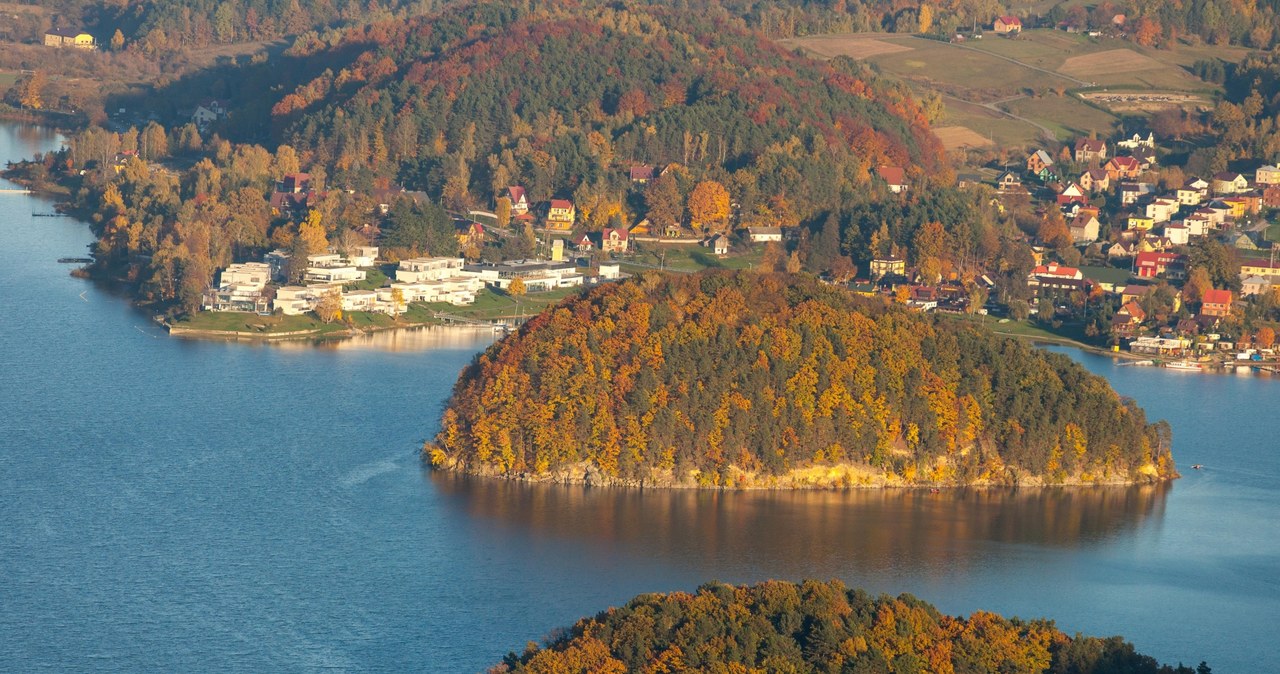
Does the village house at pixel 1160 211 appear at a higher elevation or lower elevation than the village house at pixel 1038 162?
lower

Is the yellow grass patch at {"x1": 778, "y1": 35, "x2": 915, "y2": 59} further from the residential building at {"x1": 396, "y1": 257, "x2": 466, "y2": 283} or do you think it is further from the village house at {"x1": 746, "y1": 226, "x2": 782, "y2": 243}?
the residential building at {"x1": 396, "y1": 257, "x2": 466, "y2": 283}

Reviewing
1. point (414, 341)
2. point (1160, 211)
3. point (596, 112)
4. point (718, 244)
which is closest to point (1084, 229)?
point (1160, 211)

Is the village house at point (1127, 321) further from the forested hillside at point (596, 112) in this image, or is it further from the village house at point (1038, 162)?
the village house at point (1038, 162)

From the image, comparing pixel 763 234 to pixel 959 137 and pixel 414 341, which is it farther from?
pixel 959 137

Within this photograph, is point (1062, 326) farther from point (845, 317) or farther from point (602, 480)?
point (602, 480)

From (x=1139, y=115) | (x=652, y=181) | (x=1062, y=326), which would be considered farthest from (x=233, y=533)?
(x=1139, y=115)

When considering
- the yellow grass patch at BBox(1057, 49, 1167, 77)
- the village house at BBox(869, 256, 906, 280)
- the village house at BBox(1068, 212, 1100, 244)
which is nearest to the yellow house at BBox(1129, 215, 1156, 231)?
the village house at BBox(1068, 212, 1100, 244)

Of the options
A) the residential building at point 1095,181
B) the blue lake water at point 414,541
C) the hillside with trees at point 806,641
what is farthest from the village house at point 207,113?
the hillside with trees at point 806,641
